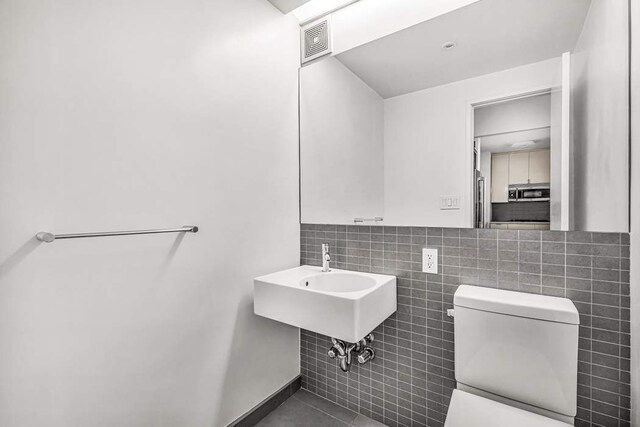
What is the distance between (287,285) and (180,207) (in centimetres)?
58

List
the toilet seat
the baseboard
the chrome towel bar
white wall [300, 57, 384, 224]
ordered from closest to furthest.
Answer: the chrome towel bar → the toilet seat → the baseboard → white wall [300, 57, 384, 224]

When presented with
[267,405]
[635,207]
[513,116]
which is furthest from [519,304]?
[267,405]

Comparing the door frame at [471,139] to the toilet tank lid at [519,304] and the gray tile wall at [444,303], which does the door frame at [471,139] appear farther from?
the toilet tank lid at [519,304]

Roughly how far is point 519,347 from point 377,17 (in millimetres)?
1677

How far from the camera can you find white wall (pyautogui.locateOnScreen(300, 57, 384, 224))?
1720mm

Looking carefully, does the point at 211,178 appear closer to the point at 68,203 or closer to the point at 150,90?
the point at 150,90

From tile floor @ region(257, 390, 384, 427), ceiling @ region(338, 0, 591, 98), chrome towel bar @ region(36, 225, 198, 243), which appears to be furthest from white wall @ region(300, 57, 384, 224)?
tile floor @ region(257, 390, 384, 427)

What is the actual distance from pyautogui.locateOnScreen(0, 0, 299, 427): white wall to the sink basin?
0.17 m

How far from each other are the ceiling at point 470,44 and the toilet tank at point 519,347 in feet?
3.25

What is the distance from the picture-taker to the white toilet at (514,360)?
106 centimetres

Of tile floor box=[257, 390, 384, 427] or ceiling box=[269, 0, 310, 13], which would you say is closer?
tile floor box=[257, 390, 384, 427]

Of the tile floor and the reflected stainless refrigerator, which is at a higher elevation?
the reflected stainless refrigerator

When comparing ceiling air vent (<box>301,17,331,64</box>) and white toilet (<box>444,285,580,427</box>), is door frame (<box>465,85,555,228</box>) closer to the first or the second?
white toilet (<box>444,285,580,427</box>)

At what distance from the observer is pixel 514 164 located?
128cm
